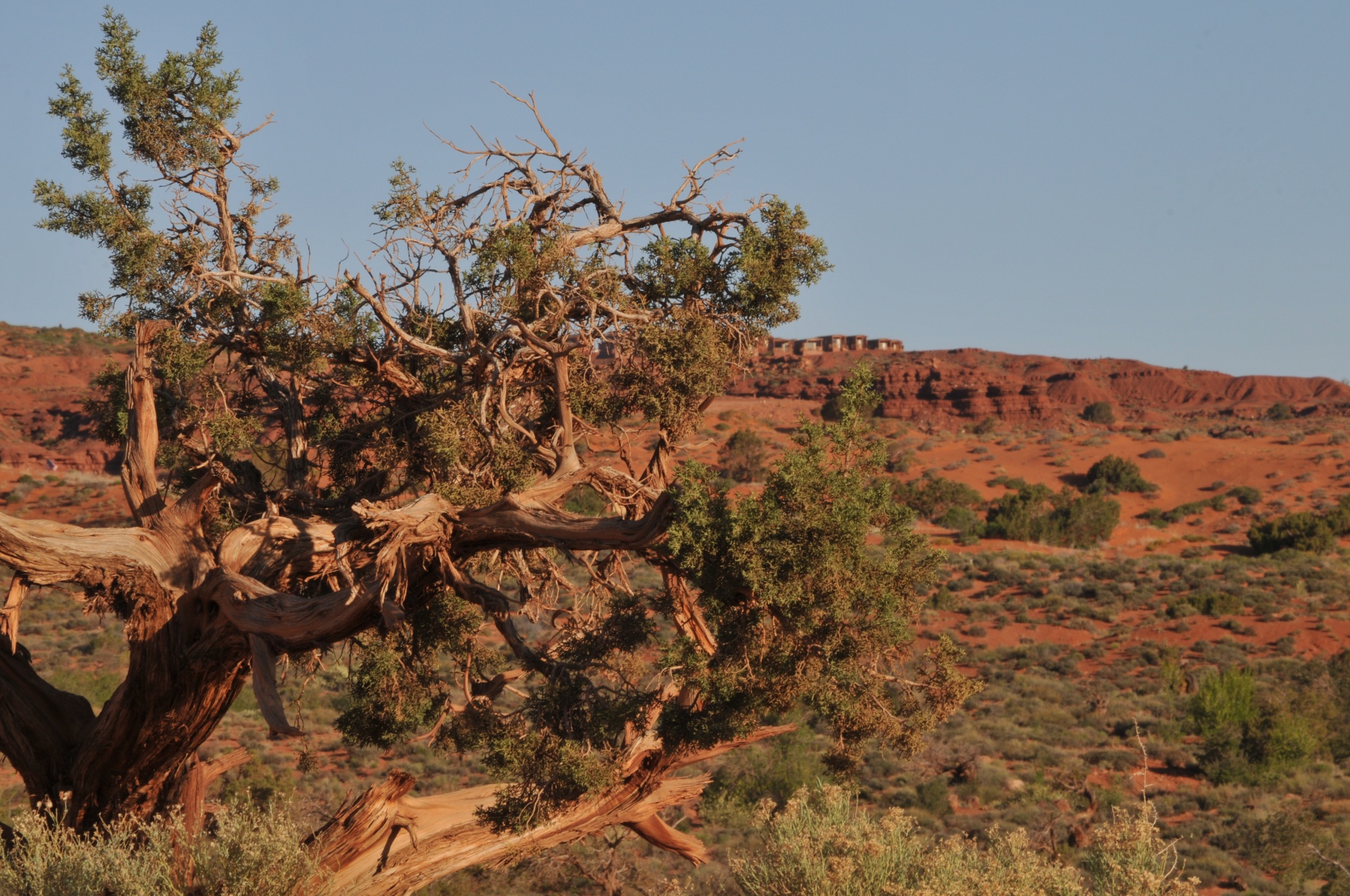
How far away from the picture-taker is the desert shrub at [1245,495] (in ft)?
174

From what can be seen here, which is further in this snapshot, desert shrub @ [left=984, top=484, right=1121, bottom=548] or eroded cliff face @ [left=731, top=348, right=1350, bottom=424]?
eroded cliff face @ [left=731, top=348, right=1350, bottom=424]

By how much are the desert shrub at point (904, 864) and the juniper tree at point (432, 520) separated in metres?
0.62

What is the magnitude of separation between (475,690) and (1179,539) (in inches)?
1755

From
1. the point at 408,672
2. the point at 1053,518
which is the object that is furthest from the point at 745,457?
the point at 408,672

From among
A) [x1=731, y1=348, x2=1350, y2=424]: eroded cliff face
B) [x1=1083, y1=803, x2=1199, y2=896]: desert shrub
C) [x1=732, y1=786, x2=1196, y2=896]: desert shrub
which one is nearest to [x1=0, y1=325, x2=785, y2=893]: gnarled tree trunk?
[x1=732, y1=786, x2=1196, y2=896]: desert shrub

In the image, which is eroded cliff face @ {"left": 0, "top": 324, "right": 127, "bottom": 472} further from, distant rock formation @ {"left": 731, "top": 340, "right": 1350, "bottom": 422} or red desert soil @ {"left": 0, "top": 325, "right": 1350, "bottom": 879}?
distant rock formation @ {"left": 731, "top": 340, "right": 1350, "bottom": 422}

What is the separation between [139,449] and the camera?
9.32m

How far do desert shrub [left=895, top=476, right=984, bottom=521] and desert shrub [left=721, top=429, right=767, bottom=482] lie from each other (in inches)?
243

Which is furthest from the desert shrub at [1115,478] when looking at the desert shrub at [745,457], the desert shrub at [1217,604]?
the desert shrub at [1217,604]

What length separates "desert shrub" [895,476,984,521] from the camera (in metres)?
48.9

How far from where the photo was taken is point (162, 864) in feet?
22.7

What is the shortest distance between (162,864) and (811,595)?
14.0ft

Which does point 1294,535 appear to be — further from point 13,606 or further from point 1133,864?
point 13,606

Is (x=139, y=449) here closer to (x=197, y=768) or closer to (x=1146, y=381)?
(x=197, y=768)
